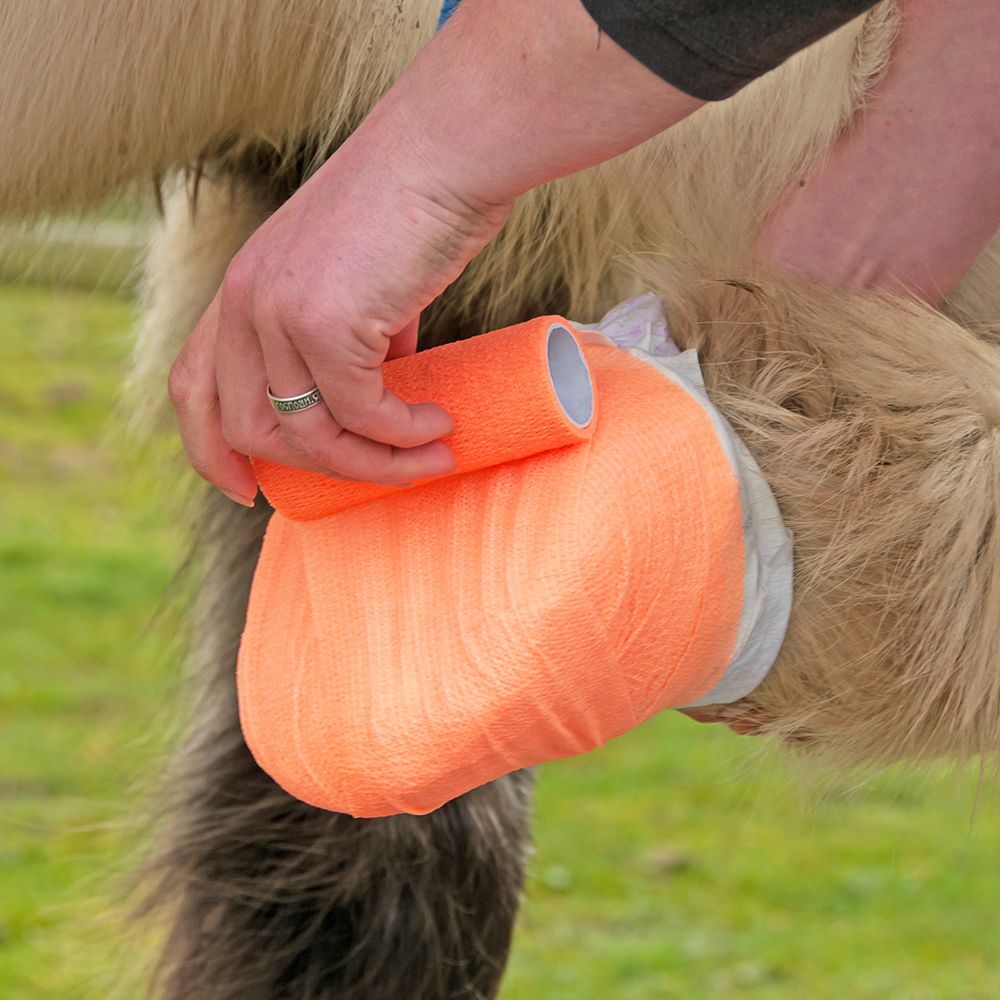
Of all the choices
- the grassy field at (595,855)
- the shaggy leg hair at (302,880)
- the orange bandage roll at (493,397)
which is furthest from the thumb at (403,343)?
the grassy field at (595,855)

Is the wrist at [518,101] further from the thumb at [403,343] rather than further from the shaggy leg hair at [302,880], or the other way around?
the shaggy leg hair at [302,880]

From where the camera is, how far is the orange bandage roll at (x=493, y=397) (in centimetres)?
43

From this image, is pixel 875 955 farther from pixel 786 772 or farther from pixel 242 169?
pixel 242 169

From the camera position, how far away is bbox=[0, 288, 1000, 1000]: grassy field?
1299 millimetres

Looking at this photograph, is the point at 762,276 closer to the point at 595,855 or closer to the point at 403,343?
the point at 403,343

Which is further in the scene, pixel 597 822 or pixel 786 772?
pixel 597 822

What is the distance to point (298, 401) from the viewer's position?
1.35 feet

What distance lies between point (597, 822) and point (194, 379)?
1.44 m

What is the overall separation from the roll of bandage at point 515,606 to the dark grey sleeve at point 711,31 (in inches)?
4.1

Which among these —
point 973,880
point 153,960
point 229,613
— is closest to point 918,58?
point 229,613

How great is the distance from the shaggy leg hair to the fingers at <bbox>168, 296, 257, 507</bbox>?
219 mm

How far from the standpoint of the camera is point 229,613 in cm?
74

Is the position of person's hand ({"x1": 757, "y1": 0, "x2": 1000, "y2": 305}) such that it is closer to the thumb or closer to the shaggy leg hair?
the thumb

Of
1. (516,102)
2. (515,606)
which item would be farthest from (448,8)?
(515,606)
